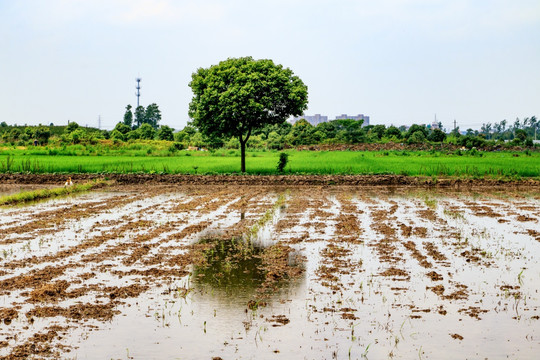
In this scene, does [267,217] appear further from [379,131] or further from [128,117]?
[128,117]

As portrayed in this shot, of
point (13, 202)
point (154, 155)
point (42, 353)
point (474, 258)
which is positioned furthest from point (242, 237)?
point (154, 155)

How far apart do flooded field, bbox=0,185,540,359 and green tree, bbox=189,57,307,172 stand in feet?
36.9

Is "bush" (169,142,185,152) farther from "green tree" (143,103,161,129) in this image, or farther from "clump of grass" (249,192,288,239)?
"green tree" (143,103,161,129)

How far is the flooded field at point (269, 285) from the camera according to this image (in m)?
6.24

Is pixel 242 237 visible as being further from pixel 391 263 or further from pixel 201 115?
pixel 201 115

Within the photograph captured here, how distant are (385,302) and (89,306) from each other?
3.96m

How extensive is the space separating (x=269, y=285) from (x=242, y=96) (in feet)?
60.8

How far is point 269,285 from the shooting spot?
8.42 m

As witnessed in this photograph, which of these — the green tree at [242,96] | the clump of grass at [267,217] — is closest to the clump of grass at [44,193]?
the green tree at [242,96]

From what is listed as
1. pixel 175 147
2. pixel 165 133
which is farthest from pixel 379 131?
Result: pixel 175 147

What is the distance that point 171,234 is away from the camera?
12.7 metres

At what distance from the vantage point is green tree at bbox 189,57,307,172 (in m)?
26.3

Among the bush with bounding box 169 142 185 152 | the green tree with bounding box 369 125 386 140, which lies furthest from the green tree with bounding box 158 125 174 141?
the green tree with bounding box 369 125 386 140

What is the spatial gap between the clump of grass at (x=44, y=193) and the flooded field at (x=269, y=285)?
369 cm
